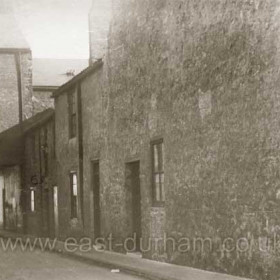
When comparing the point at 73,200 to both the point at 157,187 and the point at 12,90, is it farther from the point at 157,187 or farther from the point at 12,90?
the point at 12,90

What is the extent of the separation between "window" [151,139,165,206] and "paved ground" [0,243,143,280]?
2102mm

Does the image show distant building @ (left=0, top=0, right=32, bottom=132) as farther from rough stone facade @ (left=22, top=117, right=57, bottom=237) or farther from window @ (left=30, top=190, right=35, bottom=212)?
window @ (left=30, top=190, right=35, bottom=212)

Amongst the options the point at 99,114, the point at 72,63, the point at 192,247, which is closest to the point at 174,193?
the point at 192,247

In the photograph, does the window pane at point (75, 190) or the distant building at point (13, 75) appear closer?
the window pane at point (75, 190)

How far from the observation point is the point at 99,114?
61.4ft

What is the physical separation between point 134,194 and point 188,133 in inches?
172

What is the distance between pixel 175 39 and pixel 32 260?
680 centimetres

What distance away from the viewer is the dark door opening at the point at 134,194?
1620cm

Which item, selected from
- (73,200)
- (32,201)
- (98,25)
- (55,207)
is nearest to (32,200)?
(32,201)

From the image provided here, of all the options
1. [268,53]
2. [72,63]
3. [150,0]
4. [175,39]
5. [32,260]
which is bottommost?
[32,260]

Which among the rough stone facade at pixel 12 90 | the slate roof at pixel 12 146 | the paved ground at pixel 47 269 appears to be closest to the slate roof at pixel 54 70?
the rough stone facade at pixel 12 90

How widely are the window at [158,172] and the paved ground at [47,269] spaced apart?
2102 mm

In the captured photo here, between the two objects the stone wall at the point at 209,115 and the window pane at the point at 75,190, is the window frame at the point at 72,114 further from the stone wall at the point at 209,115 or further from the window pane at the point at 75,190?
the stone wall at the point at 209,115

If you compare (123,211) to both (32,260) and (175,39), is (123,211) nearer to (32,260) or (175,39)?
(32,260)
